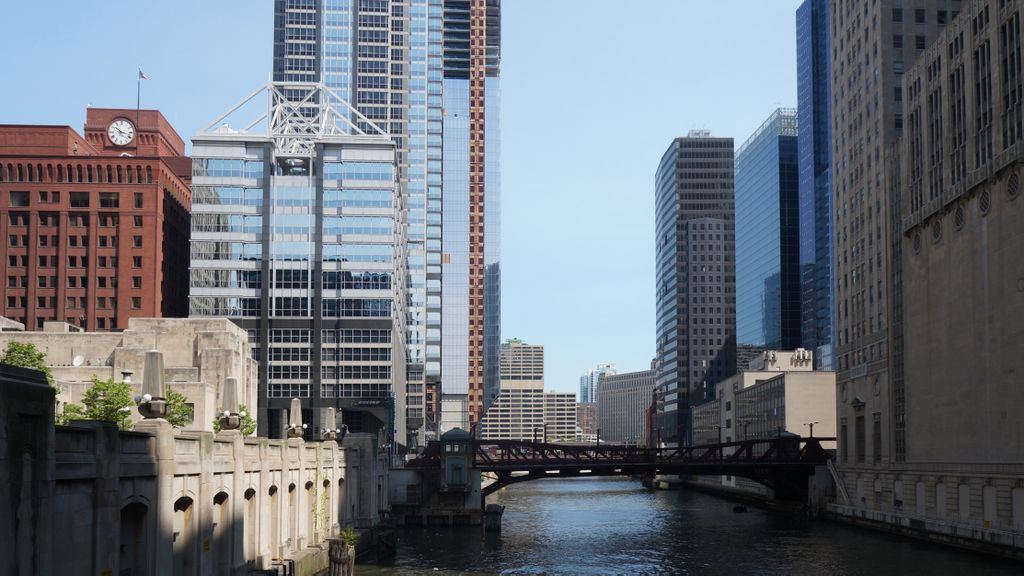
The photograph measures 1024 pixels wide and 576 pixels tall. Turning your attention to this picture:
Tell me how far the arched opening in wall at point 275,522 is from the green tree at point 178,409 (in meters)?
29.2

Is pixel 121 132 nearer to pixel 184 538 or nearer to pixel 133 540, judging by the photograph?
pixel 184 538

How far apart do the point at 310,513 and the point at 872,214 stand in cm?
7251

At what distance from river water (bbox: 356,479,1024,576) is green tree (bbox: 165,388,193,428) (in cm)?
2029

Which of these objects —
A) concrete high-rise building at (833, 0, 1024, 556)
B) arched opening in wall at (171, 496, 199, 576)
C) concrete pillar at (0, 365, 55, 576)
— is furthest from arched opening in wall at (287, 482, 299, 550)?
concrete high-rise building at (833, 0, 1024, 556)

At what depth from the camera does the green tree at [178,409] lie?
87.1 m

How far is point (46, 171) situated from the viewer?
153000mm

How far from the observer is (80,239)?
154 metres

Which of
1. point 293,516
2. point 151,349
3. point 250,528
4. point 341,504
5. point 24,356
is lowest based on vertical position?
point 341,504

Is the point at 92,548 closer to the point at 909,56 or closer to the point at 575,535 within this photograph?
the point at 575,535

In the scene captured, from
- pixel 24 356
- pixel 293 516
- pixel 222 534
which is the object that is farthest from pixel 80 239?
pixel 222 534

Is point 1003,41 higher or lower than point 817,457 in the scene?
higher

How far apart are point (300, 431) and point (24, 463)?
40021mm

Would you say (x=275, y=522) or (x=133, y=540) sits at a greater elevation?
(x=133, y=540)

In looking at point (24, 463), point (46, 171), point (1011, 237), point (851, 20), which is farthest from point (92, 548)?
point (46, 171)
